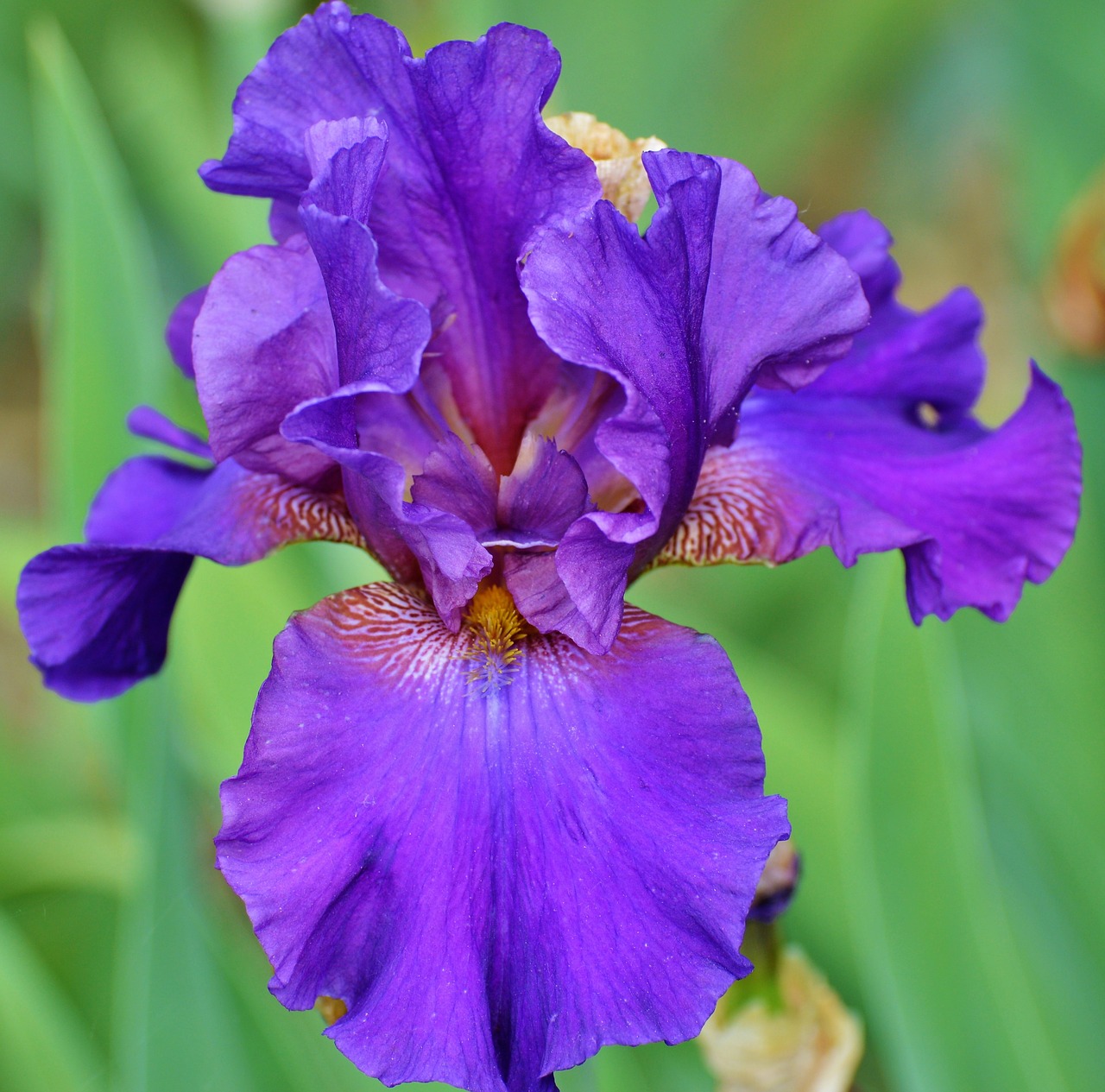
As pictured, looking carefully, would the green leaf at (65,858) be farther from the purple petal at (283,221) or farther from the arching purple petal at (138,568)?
the purple petal at (283,221)

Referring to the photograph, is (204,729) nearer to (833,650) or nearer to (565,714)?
(565,714)

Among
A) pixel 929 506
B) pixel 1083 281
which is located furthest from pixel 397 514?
pixel 1083 281

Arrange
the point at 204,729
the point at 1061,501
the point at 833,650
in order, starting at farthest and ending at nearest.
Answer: the point at 833,650, the point at 204,729, the point at 1061,501

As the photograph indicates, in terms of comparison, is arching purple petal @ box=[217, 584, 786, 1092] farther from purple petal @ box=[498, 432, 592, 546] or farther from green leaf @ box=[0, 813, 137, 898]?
green leaf @ box=[0, 813, 137, 898]

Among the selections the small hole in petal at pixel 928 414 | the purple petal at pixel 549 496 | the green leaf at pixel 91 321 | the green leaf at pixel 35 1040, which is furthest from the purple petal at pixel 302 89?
the green leaf at pixel 35 1040

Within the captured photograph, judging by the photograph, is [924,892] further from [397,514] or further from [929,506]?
[397,514]

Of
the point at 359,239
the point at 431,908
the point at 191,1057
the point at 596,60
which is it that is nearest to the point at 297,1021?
the point at 191,1057

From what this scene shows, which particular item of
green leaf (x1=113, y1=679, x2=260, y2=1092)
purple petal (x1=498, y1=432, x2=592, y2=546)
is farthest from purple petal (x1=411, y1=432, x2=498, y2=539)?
green leaf (x1=113, y1=679, x2=260, y2=1092)
